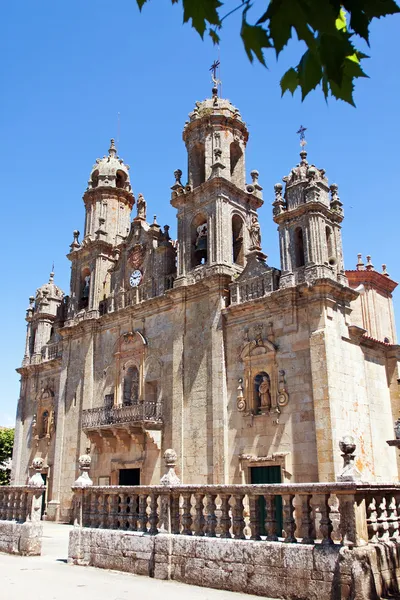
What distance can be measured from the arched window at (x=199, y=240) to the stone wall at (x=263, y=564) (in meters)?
13.9

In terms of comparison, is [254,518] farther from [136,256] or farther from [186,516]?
[136,256]

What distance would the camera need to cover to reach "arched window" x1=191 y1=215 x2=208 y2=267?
23.5m

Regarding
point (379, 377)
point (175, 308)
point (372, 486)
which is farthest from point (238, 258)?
point (372, 486)

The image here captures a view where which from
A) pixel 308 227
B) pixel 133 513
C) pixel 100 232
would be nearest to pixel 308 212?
pixel 308 227

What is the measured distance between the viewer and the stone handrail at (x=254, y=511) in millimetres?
7949

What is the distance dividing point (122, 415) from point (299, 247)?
389 inches

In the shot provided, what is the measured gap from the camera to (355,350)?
1923 centimetres

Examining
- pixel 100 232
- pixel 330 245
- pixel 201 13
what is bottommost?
pixel 201 13

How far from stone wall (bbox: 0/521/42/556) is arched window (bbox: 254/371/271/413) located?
8.08 metres

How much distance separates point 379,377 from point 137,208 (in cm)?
1359

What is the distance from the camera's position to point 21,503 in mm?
14688

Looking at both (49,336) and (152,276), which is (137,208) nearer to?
(152,276)

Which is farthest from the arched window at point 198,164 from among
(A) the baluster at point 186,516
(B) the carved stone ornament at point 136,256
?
(A) the baluster at point 186,516

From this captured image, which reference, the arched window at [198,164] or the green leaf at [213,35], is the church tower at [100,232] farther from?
the green leaf at [213,35]
